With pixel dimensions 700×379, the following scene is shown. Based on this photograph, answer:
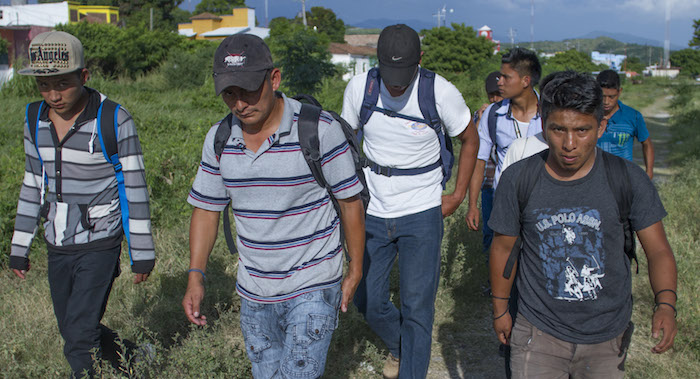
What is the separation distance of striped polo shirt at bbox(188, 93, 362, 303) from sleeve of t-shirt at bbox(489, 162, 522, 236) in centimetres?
59

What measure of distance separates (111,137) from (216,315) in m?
1.94

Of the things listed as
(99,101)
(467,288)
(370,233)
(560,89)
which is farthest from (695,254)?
(99,101)

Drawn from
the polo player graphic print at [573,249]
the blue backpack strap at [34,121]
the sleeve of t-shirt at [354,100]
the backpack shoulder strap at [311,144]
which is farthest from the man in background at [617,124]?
the blue backpack strap at [34,121]

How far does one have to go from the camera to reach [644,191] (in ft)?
7.89

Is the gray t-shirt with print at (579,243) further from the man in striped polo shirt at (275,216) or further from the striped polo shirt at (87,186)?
the striped polo shirt at (87,186)

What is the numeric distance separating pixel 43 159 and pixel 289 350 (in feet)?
5.57

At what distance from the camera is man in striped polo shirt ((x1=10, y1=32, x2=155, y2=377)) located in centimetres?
323

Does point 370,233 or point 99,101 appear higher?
point 99,101

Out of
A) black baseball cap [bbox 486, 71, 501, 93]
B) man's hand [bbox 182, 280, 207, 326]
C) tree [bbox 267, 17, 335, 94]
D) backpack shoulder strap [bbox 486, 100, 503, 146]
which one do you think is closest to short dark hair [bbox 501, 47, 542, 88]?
backpack shoulder strap [bbox 486, 100, 503, 146]

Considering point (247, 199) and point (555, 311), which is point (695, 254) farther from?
point (247, 199)

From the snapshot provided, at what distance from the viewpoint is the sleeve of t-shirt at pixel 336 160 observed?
262 cm

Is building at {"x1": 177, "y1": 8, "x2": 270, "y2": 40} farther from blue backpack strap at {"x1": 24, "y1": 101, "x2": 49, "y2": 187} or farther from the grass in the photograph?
blue backpack strap at {"x1": 24, "y1": 101, "x2": 49, "y2": 187}

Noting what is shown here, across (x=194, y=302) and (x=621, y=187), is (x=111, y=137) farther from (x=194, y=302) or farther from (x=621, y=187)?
(x=621, y=187)

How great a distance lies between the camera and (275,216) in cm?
258
